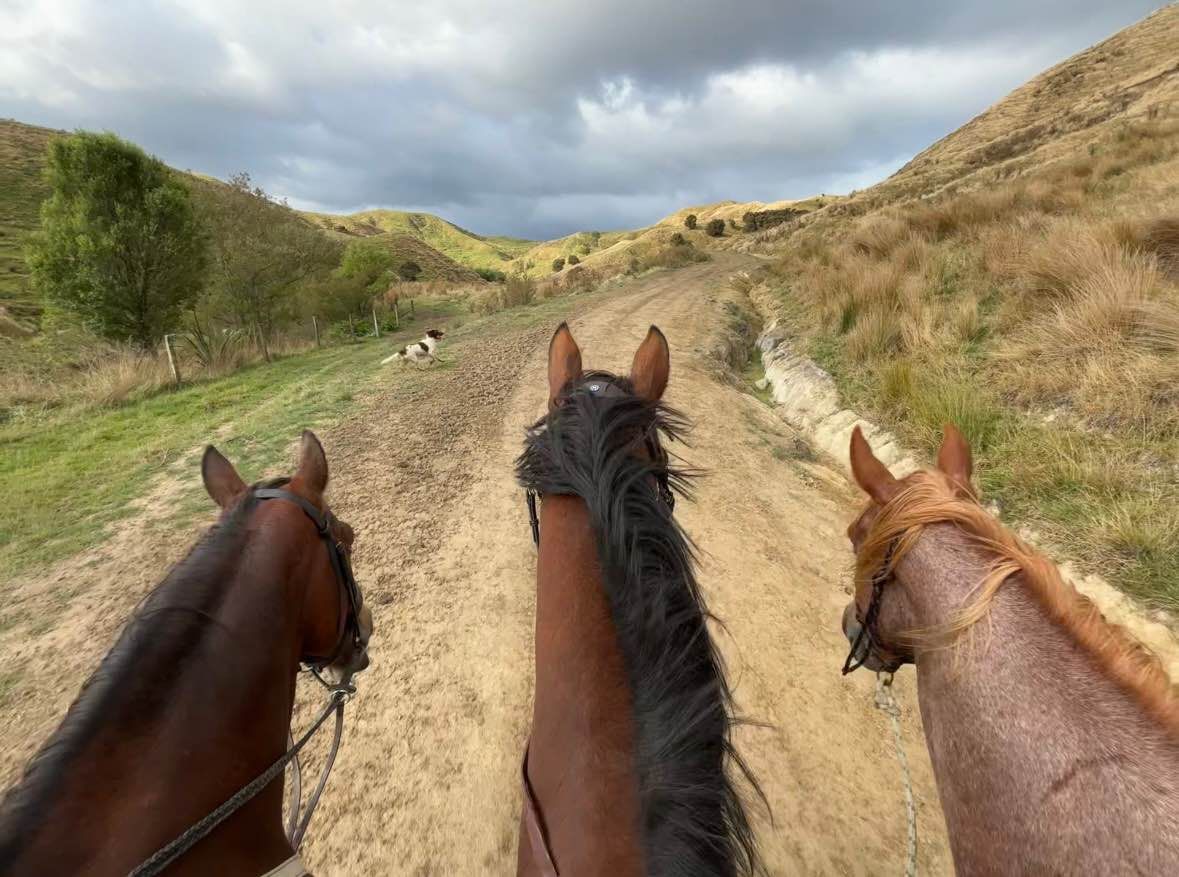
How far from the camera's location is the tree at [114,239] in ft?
40.4

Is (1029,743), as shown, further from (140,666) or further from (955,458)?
(140,666)

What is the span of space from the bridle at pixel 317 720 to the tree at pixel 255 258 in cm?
1627

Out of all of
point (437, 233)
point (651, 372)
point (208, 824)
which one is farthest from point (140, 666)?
point (437, 233)

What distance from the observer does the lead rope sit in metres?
1.85

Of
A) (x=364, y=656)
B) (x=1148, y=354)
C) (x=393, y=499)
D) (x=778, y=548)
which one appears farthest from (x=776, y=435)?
(x=364, y=656)

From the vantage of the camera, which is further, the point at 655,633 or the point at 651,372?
the point at 651,372

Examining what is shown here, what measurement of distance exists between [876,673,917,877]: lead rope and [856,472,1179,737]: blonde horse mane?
0.78 m

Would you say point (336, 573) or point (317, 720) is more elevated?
point (336, 573)

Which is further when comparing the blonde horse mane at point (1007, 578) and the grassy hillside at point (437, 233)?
the grassy hillside at point (437, 233)

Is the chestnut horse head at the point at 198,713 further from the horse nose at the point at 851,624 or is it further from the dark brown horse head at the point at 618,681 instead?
the horse nose at the point at 851,624

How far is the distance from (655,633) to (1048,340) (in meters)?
5.90

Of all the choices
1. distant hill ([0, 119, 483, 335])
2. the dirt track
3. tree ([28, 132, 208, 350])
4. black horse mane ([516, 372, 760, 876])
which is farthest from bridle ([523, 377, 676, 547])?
distant hill ([0, 119, 483, 335])

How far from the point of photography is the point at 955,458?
5.90ft

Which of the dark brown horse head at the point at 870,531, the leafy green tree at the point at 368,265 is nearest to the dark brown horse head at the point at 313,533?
the dark brown horse head at the point at 870,531
